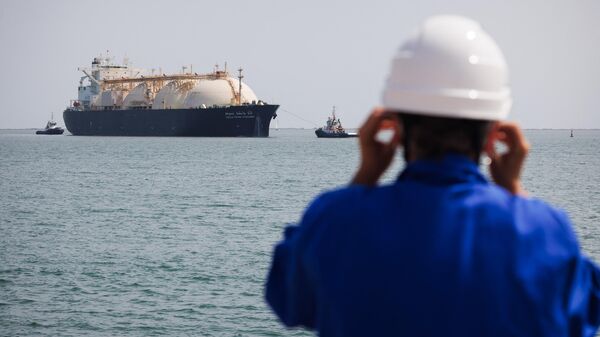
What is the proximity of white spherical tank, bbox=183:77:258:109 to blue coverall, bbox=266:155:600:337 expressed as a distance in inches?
4246

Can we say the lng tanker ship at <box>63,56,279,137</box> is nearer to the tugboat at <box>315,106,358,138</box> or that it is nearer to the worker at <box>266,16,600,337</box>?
the tugboat at <box>315,106,358,138</box>

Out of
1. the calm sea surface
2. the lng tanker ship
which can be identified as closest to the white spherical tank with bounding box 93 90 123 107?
the lng tanker ship

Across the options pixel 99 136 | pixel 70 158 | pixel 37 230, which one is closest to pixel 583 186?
pixel 37 230

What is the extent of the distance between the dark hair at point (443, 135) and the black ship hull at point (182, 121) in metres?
102

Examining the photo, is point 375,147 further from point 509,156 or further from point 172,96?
point 172,96

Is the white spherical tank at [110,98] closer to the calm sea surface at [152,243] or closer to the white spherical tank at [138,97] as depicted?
the white spherical tank at [138,97]

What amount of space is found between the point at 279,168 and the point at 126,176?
1149 cm

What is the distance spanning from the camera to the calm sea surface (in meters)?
14.4

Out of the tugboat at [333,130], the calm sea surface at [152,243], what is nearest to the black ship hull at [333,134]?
the tugboat at [333,130]

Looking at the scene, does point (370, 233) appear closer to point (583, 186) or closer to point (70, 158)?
point (583, 186)

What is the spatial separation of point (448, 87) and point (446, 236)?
0.25 m

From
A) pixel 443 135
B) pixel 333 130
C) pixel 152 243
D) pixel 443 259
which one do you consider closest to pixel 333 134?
pixel 333 130

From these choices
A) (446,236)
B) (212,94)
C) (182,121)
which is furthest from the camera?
(182,121)

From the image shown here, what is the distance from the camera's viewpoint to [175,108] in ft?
364
